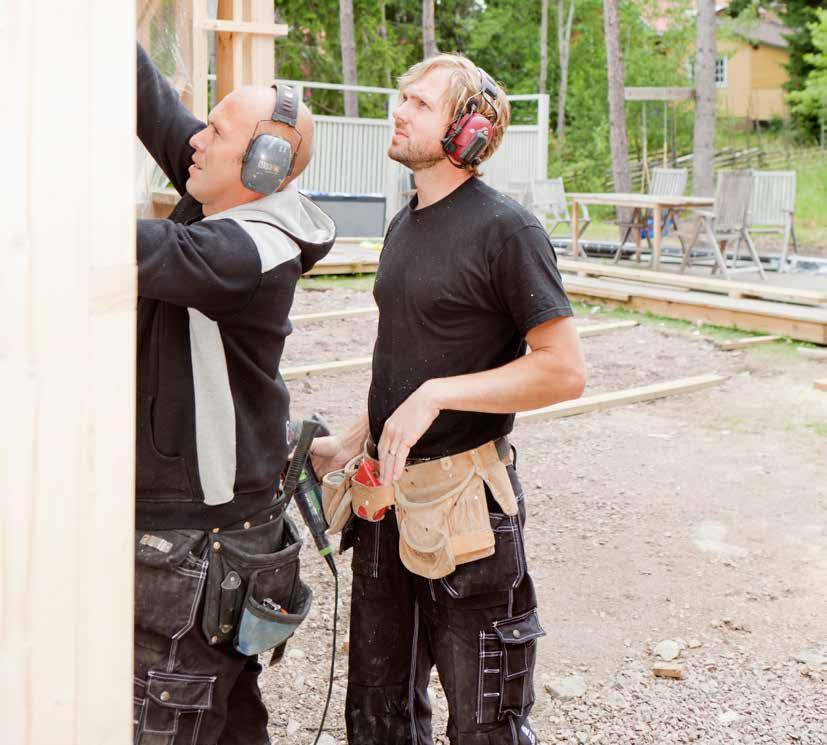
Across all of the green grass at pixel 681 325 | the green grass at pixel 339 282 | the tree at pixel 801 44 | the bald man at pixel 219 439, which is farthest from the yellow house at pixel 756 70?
the bald man at pixel 219 439

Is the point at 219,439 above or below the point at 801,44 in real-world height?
below

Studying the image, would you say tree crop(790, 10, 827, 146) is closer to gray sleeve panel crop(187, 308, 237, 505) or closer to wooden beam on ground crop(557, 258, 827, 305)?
wooden beam on ground crop(557, 258, 827, 305)

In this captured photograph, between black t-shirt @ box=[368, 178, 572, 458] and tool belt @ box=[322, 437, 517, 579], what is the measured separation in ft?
0.16

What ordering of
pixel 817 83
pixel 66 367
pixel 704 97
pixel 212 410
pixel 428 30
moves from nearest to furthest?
pixel 66 367
pixel 212 410
pixel 704 97
pixel 428 30
pixel 817 83

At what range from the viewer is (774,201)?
15.0 meters

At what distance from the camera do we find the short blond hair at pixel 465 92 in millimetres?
2639

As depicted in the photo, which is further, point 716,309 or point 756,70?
point 756,70

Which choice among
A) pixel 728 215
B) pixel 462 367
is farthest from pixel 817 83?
pixel 462 367

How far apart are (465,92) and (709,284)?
10239mm

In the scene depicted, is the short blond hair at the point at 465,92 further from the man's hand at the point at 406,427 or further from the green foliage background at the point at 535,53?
the green foliage background at the point at 535,53

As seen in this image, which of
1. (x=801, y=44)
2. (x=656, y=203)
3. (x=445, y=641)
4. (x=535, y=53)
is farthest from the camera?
(x=535, y=53)

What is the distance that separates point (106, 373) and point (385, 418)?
172cm

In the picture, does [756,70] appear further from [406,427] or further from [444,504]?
[406,427]

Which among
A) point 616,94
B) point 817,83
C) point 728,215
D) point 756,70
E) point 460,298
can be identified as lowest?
point 460,298
